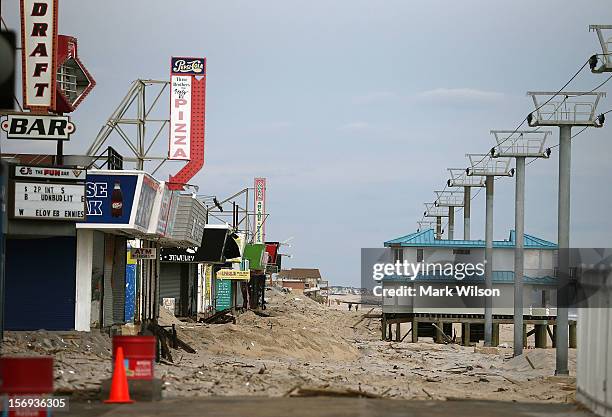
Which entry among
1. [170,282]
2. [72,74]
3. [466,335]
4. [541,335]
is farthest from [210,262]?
[72,74]

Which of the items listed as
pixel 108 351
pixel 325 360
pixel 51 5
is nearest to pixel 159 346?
pixel 108 351

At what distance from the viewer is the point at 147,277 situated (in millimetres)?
37156

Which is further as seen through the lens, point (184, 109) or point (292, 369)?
point (184, 109)

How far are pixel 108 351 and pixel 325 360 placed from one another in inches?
553

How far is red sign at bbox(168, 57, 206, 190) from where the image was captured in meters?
33.8

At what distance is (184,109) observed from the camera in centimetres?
3388

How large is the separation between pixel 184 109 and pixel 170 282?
858 inches

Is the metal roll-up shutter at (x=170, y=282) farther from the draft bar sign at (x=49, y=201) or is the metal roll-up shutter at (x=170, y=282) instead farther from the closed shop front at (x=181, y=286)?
the draft bar sign at (x=49, y=201)

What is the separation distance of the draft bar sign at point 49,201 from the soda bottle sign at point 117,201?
2.28 m

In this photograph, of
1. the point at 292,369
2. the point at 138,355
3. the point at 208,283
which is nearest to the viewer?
the point at 138,355

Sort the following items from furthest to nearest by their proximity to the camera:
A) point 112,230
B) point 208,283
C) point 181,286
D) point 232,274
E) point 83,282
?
point 232,274 < point 208,283 < point 181,286 < point 112,230 < point 83,282

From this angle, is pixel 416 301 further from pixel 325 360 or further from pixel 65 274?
pixel 65 274

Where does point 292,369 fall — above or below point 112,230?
below

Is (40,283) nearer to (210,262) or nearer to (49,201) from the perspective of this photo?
(49,201)
